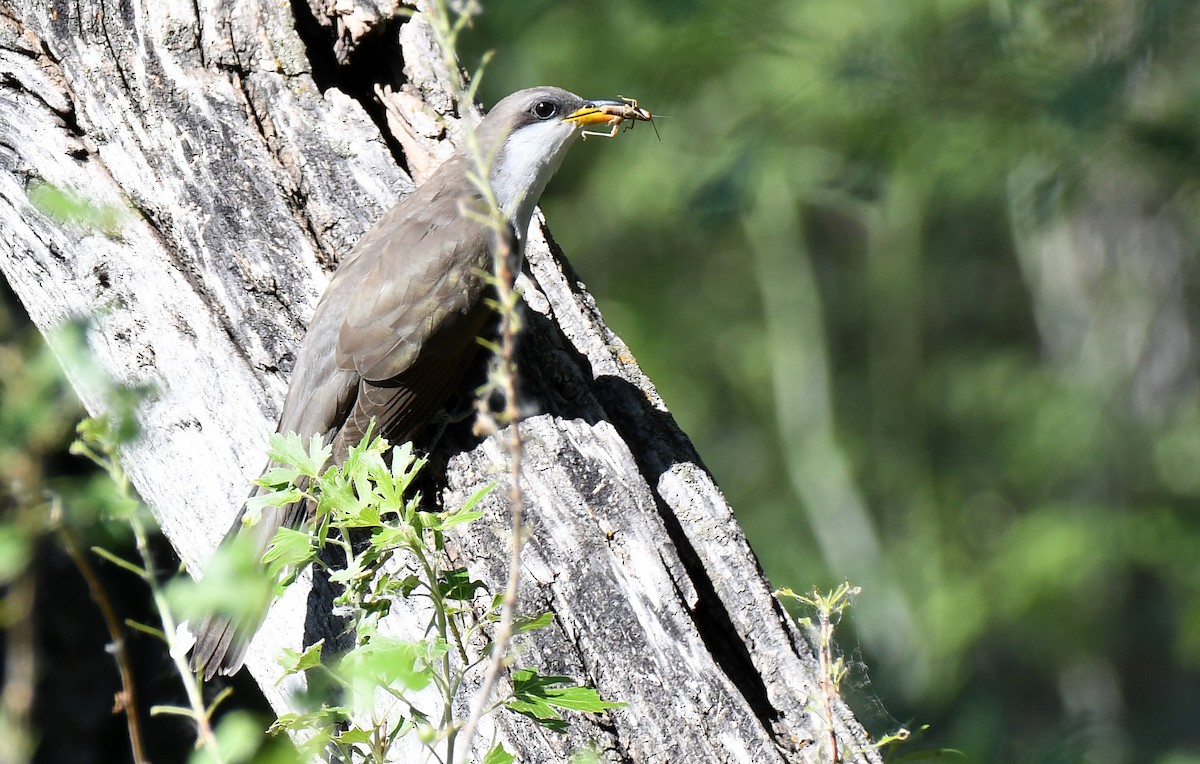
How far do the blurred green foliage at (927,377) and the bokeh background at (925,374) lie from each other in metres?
0.03

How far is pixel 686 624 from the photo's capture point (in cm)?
245

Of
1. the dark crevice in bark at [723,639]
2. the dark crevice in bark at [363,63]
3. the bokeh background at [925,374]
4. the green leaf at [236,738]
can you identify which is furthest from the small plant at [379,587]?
the bokeh background at [925,374]

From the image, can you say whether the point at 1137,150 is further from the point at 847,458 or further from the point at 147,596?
the point at 847,458

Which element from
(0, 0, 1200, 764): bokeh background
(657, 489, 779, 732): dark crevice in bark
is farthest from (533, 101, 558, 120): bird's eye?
(0, 0, 1200, 764): bokeh background

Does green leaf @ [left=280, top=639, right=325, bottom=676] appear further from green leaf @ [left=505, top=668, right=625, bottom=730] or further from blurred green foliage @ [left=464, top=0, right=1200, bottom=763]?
blurred green foliage @ [left=464, top=0, right=1200, bottom=763]

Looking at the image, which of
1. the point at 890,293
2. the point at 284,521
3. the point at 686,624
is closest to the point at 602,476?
the point at 686,624

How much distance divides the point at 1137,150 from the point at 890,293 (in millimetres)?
9036

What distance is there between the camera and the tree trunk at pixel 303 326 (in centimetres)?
240

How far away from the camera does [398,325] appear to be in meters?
2.96

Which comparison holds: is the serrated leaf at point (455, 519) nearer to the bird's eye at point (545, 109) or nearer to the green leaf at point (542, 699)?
the green leaf at point (542, 699)

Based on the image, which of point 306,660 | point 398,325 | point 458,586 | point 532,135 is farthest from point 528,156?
point 306,660

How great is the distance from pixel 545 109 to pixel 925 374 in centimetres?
946

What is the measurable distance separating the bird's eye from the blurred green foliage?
2680mm

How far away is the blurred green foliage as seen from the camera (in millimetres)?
9258
